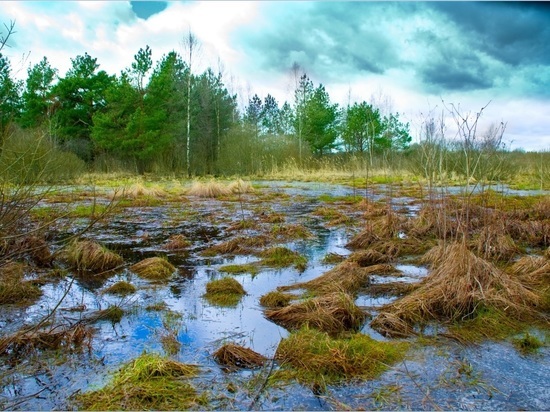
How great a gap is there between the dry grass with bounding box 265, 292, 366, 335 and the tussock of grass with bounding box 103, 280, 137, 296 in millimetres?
1808

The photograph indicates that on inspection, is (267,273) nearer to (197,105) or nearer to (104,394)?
(104,394)

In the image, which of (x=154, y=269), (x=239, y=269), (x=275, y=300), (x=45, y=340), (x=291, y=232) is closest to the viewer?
(x=45, y=340)

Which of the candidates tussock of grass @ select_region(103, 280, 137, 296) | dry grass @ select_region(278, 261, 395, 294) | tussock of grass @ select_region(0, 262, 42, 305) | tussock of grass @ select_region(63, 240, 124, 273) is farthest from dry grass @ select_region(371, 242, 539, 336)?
tussock of grass @ select_region(63, 240, 124, 273)

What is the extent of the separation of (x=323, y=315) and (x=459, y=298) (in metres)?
1.47

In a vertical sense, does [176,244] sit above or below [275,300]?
above

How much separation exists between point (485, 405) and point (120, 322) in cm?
331

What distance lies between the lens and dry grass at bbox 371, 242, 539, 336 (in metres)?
4.68

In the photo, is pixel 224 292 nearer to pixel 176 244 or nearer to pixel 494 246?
pixel 176 244

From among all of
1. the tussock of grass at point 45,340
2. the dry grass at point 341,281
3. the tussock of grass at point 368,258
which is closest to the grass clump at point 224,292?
the dry grass at point 341,281

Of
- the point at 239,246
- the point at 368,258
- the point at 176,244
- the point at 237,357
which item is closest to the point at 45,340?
the point at 237,357

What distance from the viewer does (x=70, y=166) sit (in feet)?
72.2

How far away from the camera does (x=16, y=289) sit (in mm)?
5457

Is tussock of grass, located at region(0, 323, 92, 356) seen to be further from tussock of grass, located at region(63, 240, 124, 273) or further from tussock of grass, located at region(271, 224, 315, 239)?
tussock of grass, located at region(271, 224, 315, 239)

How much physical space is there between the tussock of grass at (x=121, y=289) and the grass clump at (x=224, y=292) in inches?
36.2
